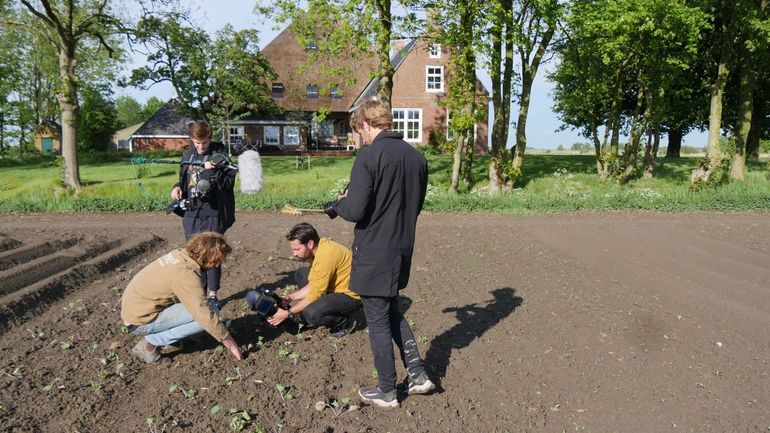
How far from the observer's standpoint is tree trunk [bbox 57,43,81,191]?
1698 cm

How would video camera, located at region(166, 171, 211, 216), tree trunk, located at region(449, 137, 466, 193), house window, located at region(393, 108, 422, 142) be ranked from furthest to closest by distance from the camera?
house window, located at region(393, 108, 422, 142)
tree trunk, located at region(449, 137, 466, 193)
video camera, located at region(166, 171, 211, 216)

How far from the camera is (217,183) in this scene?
520 cm

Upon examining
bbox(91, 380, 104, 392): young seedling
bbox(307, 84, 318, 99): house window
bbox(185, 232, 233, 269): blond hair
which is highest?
bbox(307, 84, 318, 99): house window

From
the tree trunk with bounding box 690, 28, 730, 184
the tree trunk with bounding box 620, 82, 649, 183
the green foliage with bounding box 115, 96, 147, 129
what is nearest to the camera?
the tree trunk with bounding box 690, 28, 730, 184

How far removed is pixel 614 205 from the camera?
13547 millimetres

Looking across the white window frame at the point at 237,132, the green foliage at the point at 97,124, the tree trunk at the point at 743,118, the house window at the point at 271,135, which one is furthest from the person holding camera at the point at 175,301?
the green foliage at the point at 97,124

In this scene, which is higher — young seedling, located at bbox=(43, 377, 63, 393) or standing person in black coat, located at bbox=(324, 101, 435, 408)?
standing person in black coat, located at bbox=(324, 101, 435, 408)

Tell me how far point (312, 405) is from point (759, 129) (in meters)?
33.4

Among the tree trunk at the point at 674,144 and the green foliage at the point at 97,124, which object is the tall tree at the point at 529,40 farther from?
the green foliage at the point at 97,124

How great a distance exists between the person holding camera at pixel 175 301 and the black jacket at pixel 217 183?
950mm

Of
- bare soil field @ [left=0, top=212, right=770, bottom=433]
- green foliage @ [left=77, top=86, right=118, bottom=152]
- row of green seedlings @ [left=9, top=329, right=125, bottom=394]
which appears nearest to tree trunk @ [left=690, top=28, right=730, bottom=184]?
bare soil field @ [left=0, top=212, right=770, bottom=433]

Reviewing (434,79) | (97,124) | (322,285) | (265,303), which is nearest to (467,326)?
(322,285)

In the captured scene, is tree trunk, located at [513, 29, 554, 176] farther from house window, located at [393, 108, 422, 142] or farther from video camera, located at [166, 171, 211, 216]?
house window, located at [393, 108, 422, 142]

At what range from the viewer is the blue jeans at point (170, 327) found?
443 cm
